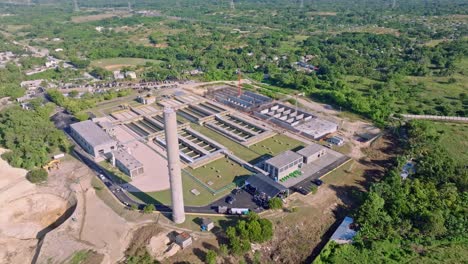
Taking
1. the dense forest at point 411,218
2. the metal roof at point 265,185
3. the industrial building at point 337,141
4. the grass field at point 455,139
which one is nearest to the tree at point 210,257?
the dense forest at point 411,218

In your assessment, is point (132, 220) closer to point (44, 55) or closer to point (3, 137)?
point (3, 137)

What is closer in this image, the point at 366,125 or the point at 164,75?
the point at 366,125

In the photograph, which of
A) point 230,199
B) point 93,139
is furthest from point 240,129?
point 93,139

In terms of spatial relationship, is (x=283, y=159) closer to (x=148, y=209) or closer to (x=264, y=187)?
(x=264, y=187)

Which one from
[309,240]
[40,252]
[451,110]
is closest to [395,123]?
[451,110]

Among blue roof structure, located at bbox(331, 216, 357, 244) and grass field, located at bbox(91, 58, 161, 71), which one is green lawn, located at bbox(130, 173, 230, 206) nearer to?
blue roof structure, located at bbox(331, 216, 357, 244)

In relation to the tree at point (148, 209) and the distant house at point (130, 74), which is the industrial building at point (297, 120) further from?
the distant house at point (130, 74)
